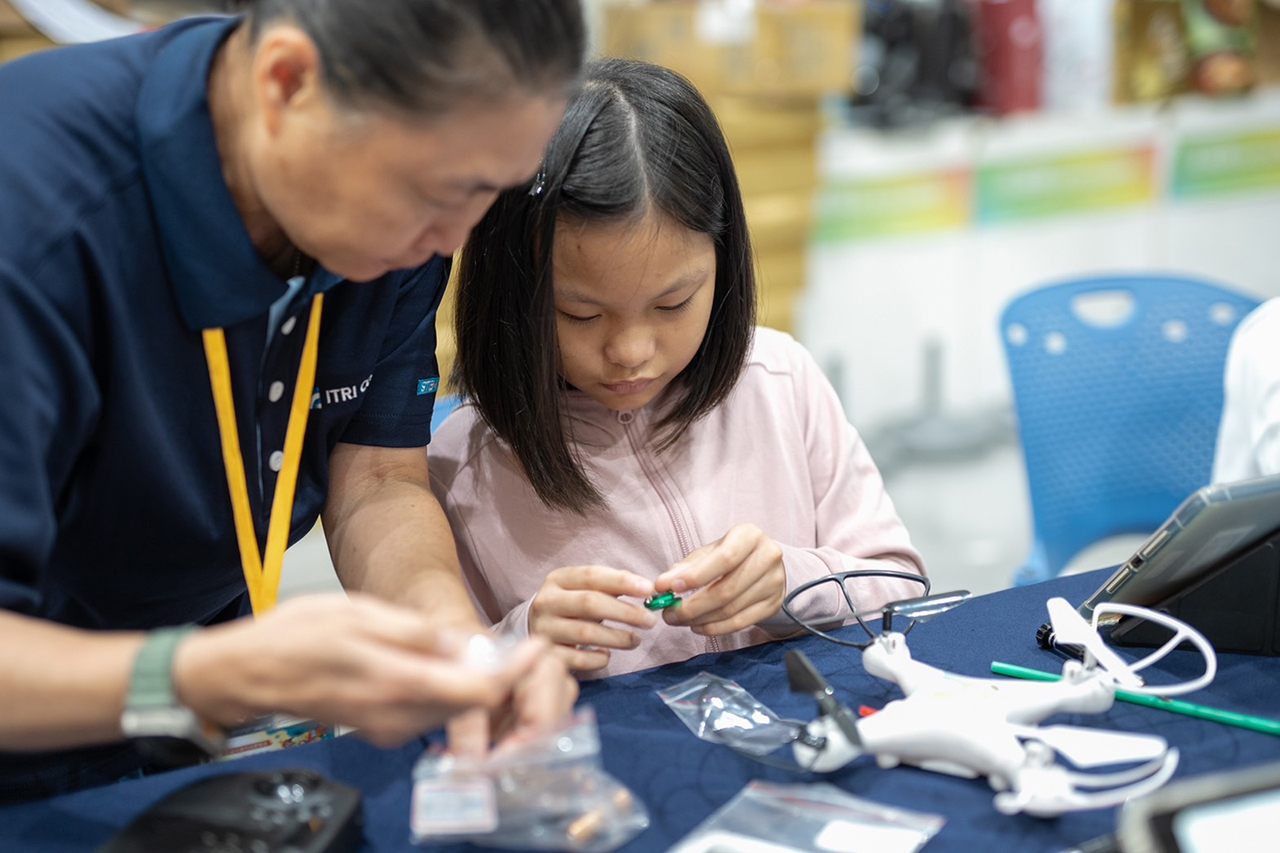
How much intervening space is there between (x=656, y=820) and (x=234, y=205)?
549mm

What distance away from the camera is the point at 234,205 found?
0.91 m

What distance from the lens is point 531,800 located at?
2.64ft

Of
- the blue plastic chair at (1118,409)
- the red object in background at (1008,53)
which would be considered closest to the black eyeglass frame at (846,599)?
the blue plastic chair at (1118,409)

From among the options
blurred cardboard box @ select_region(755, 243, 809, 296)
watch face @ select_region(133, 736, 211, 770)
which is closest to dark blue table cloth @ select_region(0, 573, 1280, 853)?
watch face @ select_region(133, 736, 211, 770)

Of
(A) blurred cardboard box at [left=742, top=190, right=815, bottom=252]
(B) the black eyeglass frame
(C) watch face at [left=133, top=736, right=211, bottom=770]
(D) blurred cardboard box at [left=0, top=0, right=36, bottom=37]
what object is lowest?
(A) blurred cardboard box at [left=742, top=190, right=815, bottom=252]

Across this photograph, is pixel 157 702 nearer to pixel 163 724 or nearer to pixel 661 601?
pixel 163 724

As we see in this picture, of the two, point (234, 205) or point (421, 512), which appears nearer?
point (234, 205)

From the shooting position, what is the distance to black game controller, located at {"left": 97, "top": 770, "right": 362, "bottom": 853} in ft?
2.50

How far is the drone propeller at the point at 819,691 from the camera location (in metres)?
0.87

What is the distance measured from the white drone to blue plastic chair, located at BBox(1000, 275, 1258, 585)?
878 mm

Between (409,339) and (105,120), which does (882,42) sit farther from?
(105,120)

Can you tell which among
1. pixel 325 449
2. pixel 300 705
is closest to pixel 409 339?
pixel 325 449

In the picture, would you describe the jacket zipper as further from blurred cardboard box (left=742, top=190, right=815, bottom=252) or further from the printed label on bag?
blurred cardboard box (left=742, top=190, right=815, bottom=252)

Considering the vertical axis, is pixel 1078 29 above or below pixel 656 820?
above
